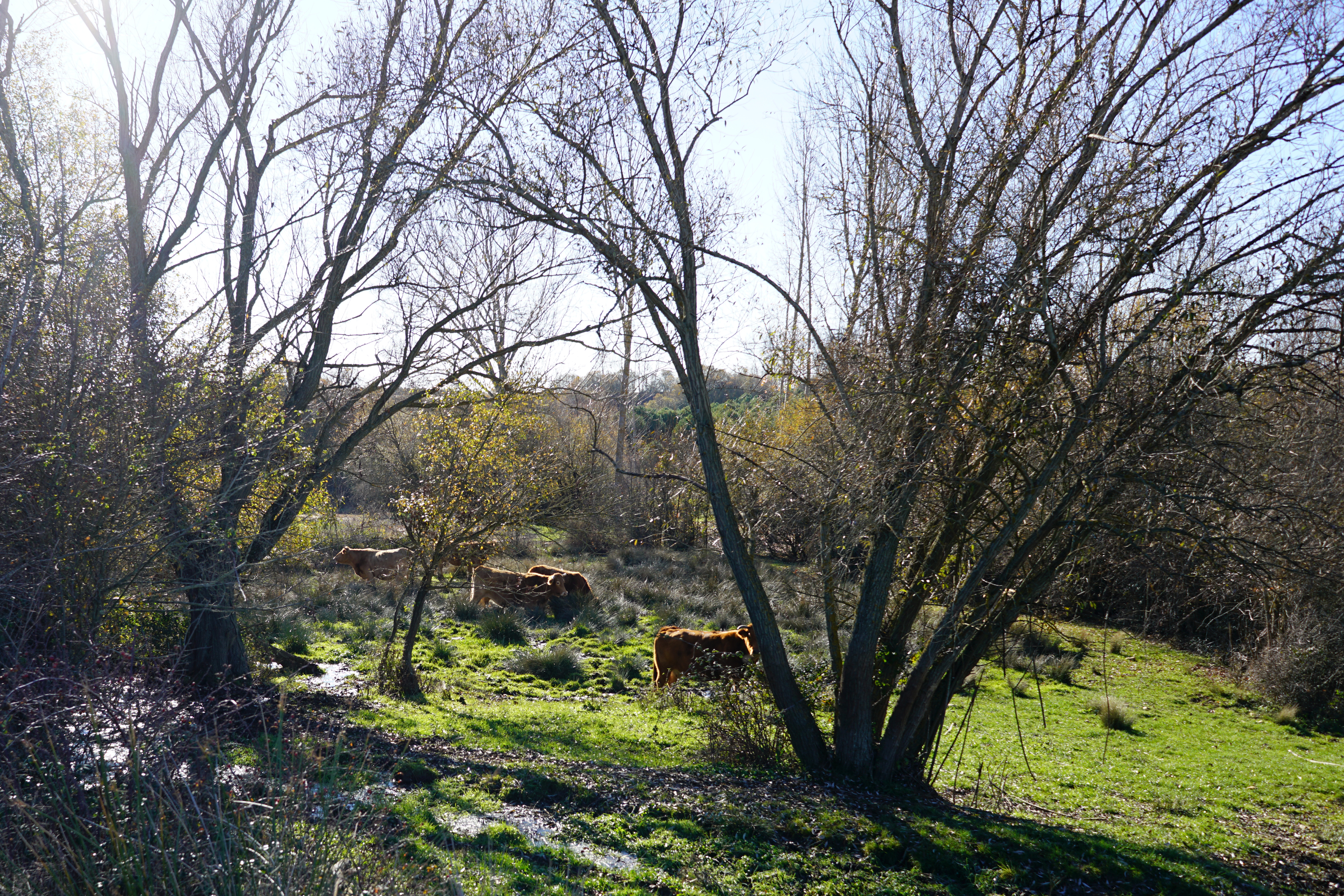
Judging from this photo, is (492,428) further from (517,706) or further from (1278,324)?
(1278,324)

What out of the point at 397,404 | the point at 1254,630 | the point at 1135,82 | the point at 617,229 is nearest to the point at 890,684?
the point at 617,229

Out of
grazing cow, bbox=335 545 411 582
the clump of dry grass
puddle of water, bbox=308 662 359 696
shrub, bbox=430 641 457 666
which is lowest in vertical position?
shrub, bbox=430 641 457 666

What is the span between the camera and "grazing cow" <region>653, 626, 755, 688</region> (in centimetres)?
1336

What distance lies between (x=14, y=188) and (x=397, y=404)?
4.69m

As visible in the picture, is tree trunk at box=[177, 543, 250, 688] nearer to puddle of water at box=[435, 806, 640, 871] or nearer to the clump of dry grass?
puddle of water at box=[435, 806, 640, 871]

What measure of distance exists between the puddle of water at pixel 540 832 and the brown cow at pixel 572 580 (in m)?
14.6

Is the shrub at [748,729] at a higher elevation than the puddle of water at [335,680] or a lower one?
higher

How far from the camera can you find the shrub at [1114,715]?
1490cm

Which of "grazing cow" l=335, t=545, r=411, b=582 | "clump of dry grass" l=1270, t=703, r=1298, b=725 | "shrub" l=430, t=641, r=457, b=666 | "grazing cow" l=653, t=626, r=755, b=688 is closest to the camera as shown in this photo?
"grazing cow" l=653, t=626, r=755, b=688

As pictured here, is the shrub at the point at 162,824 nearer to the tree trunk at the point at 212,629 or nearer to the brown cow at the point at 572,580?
the tree trunk at the point at 212,629

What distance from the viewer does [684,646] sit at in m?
14.3

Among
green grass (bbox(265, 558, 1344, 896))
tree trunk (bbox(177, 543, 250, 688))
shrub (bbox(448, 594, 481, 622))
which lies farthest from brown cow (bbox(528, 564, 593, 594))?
tree trunk (bbox(177, 543, 250, 688))

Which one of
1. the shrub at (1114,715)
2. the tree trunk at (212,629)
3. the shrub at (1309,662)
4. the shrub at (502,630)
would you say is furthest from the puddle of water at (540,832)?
the shrub at (1309,662)

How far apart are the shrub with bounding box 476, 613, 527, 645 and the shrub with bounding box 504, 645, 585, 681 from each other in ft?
6.27
